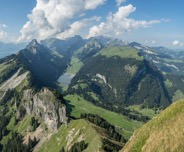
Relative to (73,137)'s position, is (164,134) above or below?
Answer: above

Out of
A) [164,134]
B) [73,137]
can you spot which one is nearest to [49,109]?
[73,137]

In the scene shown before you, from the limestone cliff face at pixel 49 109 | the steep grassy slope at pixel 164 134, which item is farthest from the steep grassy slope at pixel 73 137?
the steep grassy slope at pixel 164 134

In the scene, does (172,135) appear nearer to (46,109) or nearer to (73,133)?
(73,133)

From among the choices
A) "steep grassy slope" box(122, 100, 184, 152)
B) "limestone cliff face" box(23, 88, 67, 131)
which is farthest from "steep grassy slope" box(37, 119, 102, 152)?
"steep grassy slope" box(122, 100, 184, 152)

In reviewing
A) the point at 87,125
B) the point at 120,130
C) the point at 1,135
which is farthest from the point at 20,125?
the point at 120,130

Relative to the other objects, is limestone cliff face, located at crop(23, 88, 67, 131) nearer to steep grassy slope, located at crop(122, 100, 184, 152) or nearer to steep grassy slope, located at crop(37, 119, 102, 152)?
steep grassy slope, located at crop(37, 119, 102, 152)

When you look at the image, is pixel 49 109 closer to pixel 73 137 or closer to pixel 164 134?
pixel 73 137

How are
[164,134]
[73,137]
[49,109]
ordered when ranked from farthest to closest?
[49,109], [73,137], [164,134]
